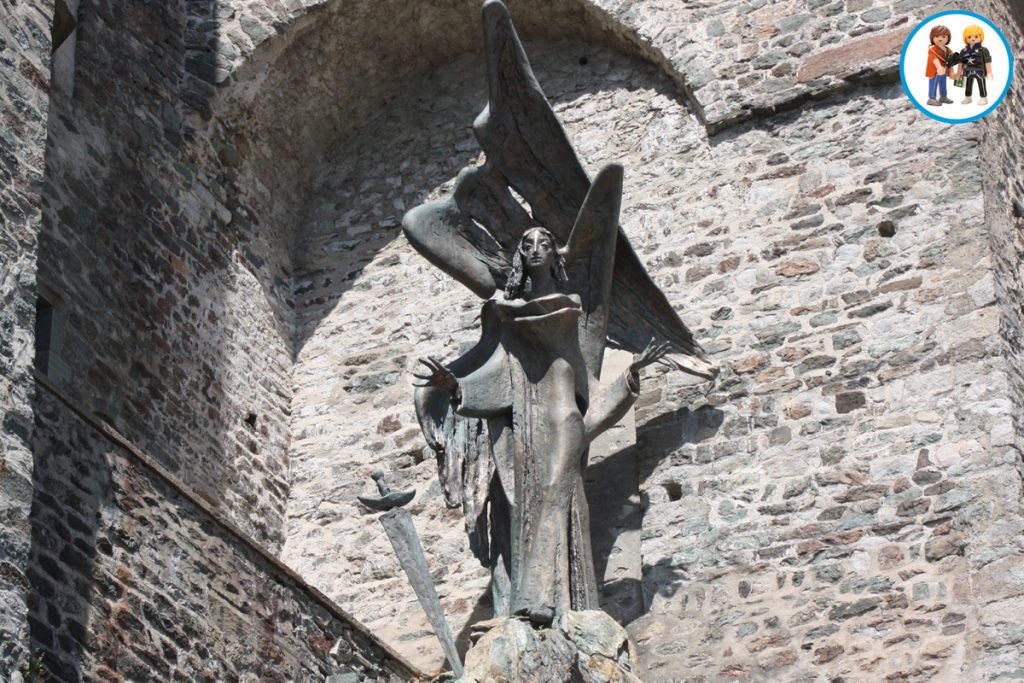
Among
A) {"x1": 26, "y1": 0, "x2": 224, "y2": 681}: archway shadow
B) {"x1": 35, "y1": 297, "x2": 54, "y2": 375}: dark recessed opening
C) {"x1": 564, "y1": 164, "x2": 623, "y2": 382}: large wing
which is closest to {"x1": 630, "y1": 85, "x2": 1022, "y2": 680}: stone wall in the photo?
{"x1": 564, "y1": 164, "x2": 623, "y2": 382}: large wing

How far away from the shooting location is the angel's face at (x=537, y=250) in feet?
29.8

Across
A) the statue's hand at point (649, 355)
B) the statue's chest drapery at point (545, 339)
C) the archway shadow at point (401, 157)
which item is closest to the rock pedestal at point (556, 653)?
the statue's chest drapery at point (545, 339)

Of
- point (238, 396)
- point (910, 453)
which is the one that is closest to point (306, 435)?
point (238, 396)

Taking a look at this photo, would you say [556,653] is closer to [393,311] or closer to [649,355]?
[649,355]

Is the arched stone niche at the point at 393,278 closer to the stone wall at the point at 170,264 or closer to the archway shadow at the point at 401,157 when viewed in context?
the archway shadow at the point at 401,157

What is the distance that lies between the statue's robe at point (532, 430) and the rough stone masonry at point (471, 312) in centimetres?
97

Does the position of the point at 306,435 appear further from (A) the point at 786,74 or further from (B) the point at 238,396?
(A) the point at 786,74

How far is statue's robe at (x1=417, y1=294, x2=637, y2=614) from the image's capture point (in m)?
8.73

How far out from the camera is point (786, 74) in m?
11.0

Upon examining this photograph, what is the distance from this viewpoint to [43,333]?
32.8ft

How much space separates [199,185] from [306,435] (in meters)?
1.36

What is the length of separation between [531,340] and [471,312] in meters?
2.33

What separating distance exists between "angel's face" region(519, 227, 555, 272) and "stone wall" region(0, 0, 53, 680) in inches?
75.5

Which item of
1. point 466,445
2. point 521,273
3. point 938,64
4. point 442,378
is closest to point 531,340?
point 521,273
